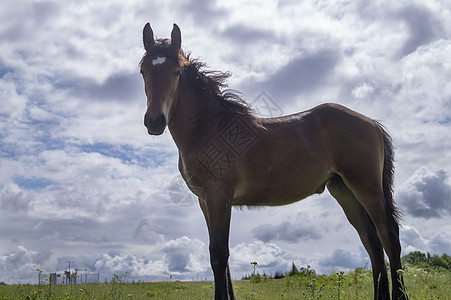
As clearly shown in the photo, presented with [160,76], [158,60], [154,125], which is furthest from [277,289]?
[158,60]

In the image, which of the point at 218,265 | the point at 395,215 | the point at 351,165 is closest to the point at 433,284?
the point at 395,215

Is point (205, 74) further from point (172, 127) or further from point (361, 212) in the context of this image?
point (361, 212)

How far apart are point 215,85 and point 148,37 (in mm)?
1473

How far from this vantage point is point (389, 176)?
7.34m

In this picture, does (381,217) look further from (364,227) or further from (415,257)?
(415,257)

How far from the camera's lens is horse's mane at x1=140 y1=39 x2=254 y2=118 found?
647 centimetres

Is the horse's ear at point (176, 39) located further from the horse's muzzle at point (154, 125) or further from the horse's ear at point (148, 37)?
the horse's muzzle at point (154, 125)

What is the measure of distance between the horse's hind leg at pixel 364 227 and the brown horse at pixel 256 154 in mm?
18

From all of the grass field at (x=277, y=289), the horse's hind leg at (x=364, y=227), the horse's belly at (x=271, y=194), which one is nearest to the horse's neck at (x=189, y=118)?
the horse's belly at (x=271, y=194)

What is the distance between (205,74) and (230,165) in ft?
6.57

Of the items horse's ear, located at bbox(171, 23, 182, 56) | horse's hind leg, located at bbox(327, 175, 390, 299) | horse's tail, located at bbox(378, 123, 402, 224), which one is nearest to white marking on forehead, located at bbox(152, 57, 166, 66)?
horse's ear, located at bbox(171, 23, 182, 56)

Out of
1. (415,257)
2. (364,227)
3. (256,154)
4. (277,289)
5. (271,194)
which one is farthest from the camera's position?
(415,257)

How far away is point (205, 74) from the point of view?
6.83 meters

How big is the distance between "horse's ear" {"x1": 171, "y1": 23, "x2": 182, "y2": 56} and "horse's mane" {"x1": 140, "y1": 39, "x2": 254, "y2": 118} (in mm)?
92
